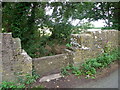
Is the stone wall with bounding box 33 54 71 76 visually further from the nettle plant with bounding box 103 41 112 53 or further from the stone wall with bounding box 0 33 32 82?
the nettle plant with bounding box 103 41 112 53

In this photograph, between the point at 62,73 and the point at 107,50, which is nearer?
the point at 62,73

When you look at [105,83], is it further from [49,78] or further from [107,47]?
[107,47]

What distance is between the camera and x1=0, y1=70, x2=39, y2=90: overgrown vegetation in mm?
2724

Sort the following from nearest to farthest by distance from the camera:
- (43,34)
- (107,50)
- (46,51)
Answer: (107,50) < (46,51) < (43,34)

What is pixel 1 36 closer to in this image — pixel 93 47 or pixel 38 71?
pixel 38 71

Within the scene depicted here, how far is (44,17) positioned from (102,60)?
12.1 feet

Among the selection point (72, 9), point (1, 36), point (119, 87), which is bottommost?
point (119, 87)

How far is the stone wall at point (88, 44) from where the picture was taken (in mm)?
3721

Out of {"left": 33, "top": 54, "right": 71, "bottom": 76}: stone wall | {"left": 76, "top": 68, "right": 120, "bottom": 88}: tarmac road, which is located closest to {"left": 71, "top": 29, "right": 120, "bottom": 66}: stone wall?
{"left": 33, "top": 54, "right": 71, "bottom": 76}: stone wall

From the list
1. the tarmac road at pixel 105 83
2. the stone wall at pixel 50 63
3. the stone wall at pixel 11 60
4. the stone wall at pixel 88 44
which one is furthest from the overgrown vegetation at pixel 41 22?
the tarmac road at pixel 105 83

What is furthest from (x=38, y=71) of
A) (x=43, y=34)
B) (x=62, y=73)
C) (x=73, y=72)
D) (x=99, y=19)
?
(x=99, y=19)

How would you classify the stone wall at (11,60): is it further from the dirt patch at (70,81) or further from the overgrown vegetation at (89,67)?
the overgrown vegetation at (89,67)

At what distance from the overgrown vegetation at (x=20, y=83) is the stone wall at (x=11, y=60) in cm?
11

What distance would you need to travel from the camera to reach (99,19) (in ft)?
25.8
